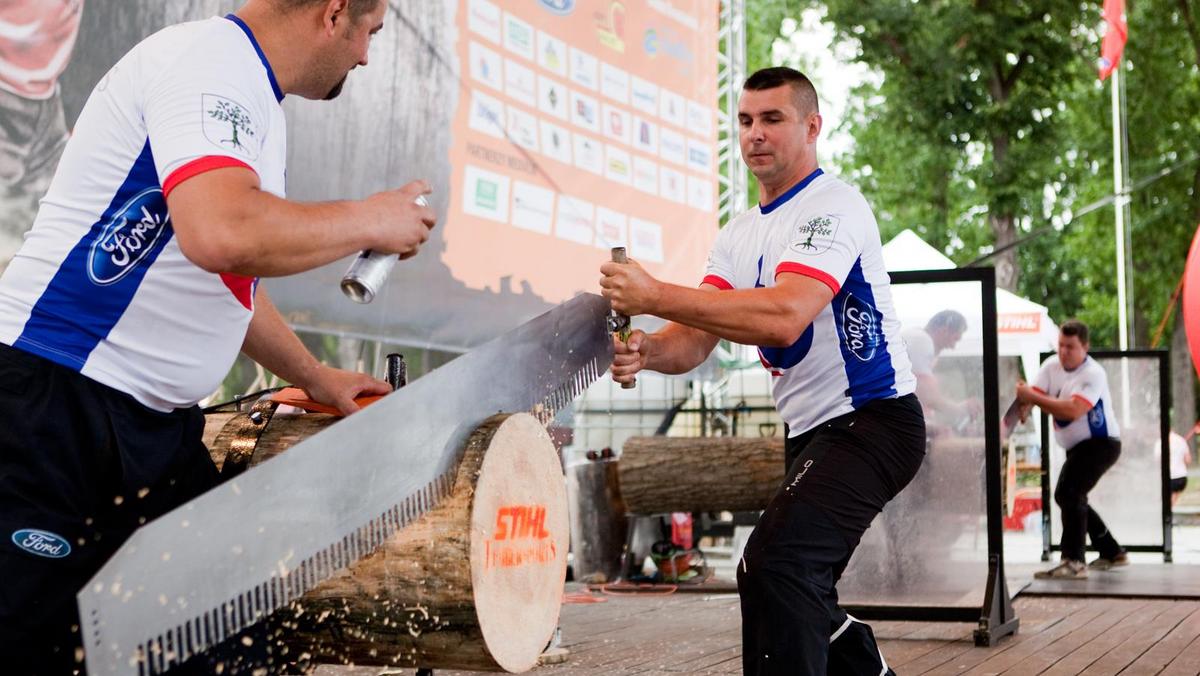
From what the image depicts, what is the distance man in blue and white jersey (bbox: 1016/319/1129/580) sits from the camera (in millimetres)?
9945

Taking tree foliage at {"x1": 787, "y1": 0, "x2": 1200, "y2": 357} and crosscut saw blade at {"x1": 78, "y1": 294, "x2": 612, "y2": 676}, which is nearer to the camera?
crosscut saw blade at {"x1": 78, "y1": 294, "x2": 612, "y2": 676}

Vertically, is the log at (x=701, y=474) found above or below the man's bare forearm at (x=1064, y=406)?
below

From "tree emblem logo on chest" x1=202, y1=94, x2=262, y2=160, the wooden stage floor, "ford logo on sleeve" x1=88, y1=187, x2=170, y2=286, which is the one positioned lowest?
the wooden stage floor

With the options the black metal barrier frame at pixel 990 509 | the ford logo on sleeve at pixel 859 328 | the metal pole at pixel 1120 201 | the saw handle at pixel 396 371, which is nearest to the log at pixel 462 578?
the saw handle at pixel 396 371

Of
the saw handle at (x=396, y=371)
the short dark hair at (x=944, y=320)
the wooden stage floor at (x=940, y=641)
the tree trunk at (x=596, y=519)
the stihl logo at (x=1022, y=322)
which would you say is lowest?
the wooden stage floor at (x=940, y=641)

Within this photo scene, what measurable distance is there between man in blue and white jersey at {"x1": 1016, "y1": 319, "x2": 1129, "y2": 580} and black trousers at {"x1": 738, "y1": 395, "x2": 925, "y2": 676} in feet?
21.8

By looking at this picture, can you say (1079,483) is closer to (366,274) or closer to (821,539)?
(821,539)

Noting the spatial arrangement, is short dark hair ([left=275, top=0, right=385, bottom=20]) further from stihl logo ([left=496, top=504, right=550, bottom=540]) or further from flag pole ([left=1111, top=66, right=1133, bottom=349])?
flag pole ([left=1111, top=66, right=1133, bottom=349])

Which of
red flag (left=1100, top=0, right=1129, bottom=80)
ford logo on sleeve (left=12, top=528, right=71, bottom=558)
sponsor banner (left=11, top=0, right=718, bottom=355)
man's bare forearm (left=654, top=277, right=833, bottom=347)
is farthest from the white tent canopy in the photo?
ford logo on sleeve (left=12, top=528, right=71, bottom=558)

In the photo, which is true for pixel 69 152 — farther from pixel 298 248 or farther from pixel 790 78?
pixel 790 78

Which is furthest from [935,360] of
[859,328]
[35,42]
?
[35,42]

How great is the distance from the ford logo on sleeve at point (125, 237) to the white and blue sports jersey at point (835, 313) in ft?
5.94

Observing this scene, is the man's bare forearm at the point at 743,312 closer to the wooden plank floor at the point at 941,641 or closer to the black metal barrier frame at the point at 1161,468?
the wooden plank floor at the point at 941,641

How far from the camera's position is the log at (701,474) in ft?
30.1
